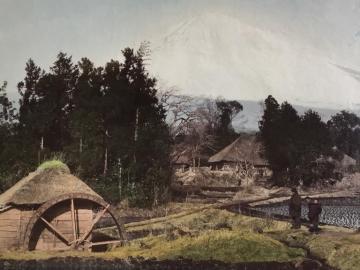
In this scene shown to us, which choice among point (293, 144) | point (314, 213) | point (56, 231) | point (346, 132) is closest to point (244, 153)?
point (293, 144)

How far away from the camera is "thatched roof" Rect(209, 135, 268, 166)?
5509 centimetres

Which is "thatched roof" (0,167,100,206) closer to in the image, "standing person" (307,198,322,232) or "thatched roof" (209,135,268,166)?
"standing person" (307,198,322,232)

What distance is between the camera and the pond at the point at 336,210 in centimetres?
2645

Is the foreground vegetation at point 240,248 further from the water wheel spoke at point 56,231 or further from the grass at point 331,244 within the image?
the water wheel spoke at point 56,231

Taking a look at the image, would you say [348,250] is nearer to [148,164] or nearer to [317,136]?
[148,164]

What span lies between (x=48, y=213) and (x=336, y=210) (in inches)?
729

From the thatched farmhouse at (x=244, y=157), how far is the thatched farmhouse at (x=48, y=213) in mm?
34040

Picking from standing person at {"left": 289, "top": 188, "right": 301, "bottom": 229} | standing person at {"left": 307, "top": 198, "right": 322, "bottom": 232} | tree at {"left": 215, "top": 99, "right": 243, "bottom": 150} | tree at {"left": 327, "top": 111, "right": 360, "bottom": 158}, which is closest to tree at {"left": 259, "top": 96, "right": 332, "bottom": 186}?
tree at {"left": 327, "top": 111, "right": 360, "bottom": 158}

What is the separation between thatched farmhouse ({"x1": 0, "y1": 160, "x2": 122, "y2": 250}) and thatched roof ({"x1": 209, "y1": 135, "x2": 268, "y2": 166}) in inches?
1398

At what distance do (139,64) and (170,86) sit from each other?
17.9 metres

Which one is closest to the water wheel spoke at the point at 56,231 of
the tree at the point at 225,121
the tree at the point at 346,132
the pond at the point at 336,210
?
the pond at the point at 336,210

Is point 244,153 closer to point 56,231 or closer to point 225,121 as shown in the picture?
point 225,121

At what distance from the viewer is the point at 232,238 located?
17391 mm

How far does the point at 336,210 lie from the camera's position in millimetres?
32125
